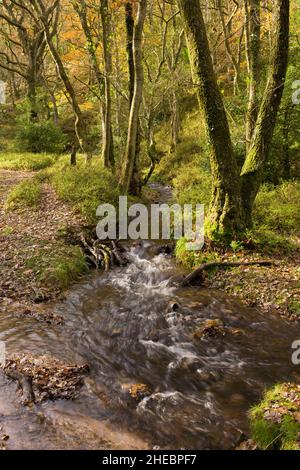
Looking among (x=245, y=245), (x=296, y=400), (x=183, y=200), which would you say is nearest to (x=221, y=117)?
(x=245, y=245)

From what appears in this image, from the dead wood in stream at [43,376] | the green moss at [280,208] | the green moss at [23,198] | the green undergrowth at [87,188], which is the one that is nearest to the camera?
the dead wood in stream at [43,376]

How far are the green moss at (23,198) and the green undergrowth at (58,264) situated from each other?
3825 mm

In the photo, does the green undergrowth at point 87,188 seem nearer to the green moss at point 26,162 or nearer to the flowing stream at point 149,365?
the flowing stream at point 149,365

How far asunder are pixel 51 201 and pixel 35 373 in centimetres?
943

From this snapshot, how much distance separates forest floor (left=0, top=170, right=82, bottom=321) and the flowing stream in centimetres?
51

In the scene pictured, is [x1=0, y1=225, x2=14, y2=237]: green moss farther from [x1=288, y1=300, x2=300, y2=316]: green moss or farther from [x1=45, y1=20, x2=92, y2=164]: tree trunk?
[x1=288, y1=300, x2=300, y2=316]: green moss

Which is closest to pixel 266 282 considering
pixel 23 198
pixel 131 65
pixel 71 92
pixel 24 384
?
pixel 24 384

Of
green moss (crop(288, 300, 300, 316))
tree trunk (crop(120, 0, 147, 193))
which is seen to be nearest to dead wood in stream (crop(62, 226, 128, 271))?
tree trunk (crop(120, 0, 147, 193))

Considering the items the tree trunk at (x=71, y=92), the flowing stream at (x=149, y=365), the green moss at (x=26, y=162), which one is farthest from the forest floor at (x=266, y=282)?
the green moss at (x=26, y=162)

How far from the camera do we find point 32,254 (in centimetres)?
1077

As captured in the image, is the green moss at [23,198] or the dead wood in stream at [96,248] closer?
the dead wood in stream at [96,248]

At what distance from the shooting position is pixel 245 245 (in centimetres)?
1031

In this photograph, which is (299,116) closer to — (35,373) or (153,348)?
(153,348)

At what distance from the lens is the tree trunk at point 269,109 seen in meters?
9.73
